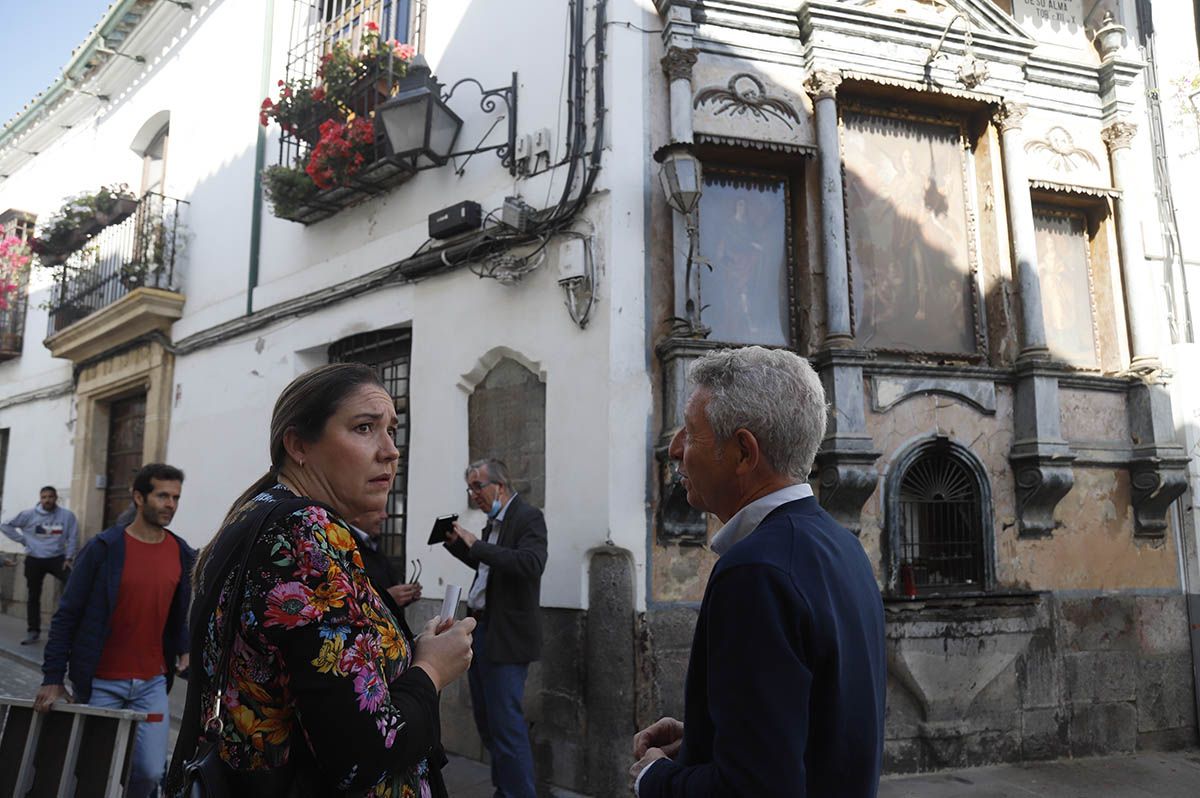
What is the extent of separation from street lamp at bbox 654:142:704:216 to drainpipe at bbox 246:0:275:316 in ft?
16.8

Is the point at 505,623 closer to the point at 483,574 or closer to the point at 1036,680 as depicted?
the point at 483,574

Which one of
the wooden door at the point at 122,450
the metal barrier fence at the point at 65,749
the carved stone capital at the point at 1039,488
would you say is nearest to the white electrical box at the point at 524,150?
the carved stone capital at the point at 1039,488

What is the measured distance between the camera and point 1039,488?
6.05m

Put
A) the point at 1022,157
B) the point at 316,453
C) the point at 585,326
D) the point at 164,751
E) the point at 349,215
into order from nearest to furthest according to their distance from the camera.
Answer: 1. the point at 316,453
2. the point at 164,751
3. the point at 585,326
4. the point at 1022,157
5. the point at 349,215

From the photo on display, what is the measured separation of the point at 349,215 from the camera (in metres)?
7.86

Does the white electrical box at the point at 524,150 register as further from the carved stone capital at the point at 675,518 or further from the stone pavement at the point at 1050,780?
the stone pavement at the point at 1050,780

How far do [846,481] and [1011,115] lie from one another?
10.6ft

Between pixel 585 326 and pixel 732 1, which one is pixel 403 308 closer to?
pixel 585 326

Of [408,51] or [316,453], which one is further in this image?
[408,51]

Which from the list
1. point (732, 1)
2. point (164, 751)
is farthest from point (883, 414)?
point (164, 751)

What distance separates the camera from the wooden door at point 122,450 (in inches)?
445

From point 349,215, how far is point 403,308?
1.35 meters

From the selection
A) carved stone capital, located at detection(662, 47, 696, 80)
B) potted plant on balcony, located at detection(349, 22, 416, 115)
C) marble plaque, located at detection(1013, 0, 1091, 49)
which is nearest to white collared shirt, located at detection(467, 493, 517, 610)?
carved stone capital, located at detection(662, 47, 696, 80)

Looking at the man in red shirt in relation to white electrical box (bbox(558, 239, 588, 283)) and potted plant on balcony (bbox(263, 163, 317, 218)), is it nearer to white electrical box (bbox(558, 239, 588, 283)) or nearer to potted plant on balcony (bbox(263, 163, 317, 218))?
white electrical box (bbox(558, 239, 588, 283))
